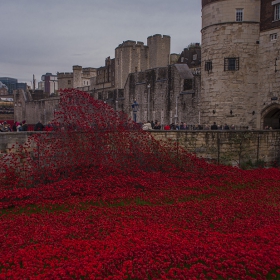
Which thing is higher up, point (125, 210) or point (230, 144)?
point (230, 144)

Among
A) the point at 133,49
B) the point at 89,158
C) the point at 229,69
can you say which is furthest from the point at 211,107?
the point at 133,49

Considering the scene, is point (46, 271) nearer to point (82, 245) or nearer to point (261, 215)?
point (82, 245)

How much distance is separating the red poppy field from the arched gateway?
666cm

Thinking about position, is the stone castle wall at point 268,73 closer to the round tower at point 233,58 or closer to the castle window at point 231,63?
the round tower at point 233,58

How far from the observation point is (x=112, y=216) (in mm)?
9188

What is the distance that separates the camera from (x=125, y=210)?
9.75m

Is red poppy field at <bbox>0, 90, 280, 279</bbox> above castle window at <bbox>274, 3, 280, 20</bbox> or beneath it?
beneath

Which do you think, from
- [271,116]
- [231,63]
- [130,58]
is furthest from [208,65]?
[130,58]

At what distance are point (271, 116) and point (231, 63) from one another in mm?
4362

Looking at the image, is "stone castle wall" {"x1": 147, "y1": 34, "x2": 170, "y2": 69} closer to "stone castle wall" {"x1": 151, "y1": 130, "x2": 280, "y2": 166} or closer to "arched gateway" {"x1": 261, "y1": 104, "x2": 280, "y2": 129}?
"arched gateway" {"x1": 261, "y1": 104, "x2": 280, "y2": 129}

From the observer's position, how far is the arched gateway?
70.6 feet

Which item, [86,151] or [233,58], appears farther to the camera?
[233,58]

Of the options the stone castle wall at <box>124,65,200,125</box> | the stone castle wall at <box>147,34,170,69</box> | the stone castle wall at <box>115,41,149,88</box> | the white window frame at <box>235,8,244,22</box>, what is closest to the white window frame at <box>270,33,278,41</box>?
→ the white window frame at <box>235,8,244,22</box>

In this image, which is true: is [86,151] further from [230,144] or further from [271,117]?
[271,117]
